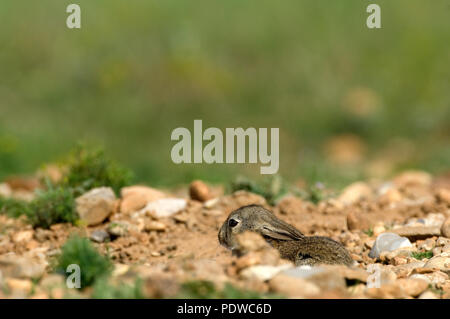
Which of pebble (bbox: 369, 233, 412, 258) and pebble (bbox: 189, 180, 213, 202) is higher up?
pebble (bbox: 189, 180, 213, 202)

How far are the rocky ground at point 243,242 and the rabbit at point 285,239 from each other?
19 centimetres

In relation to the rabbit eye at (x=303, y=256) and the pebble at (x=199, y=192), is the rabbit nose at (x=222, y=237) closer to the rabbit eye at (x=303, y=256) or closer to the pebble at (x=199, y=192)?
the rabbit eye at (x=303, y=256)

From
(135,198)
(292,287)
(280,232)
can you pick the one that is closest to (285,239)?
(280,232)

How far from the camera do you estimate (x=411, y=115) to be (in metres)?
15.6

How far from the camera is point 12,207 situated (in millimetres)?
8148

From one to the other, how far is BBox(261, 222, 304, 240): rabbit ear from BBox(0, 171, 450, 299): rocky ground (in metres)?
0.36

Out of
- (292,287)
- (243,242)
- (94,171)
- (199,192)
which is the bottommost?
A: (292,287)

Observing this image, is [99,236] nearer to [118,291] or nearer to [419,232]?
[118,291]

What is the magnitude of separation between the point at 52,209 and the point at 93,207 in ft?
1.26

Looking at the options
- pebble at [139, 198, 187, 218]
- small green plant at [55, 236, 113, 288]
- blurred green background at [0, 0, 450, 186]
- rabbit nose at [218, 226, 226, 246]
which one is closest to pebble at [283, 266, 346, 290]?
Result: small green plant at [55, 236, 113, 288]

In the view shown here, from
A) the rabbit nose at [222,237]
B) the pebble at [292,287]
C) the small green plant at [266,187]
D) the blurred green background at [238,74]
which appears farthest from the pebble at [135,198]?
the blurred green background at [238,74]

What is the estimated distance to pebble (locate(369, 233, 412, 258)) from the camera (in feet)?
20.6

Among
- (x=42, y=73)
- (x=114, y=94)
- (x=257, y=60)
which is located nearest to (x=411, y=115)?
(x=257, y=60)

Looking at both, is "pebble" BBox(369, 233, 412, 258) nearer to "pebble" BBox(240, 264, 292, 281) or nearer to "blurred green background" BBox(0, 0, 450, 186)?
"pebble" BBox(240, 264, 292, 281)
